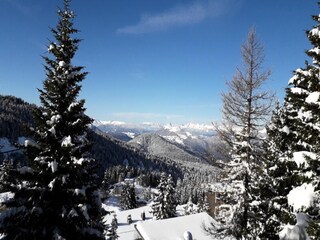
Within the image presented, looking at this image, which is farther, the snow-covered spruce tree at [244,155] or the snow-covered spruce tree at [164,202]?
the snow-covered spruce tree at [164,202]

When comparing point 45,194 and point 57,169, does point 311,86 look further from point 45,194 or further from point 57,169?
point 45,194

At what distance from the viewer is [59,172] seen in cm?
1318

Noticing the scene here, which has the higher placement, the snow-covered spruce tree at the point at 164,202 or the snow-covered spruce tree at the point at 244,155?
the snow-covered spruce tree at the point at 244,155

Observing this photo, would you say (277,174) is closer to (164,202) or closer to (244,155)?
(244,155)

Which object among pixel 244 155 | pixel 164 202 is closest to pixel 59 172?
pixel 244 155

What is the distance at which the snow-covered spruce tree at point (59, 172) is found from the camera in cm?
1258

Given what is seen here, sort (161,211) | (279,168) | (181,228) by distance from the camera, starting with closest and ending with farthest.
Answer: (279,168) < (181,228) < (161,211)

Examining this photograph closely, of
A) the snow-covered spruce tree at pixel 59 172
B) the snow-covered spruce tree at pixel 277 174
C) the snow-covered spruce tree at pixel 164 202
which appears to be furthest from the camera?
the snow-covered spruce tree at pixel 164 202

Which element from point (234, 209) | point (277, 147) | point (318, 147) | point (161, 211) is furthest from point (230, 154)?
point (161, 211)

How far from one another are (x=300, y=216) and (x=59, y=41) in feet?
43.4

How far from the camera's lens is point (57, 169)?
12773 millimetres

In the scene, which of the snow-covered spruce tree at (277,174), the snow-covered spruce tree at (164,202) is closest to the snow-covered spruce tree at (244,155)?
the snow-covered spruce tree at (277,174)

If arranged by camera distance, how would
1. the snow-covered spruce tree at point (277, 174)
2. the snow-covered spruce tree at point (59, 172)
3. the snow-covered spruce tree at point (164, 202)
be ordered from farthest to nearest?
the snow-covered spruce tree at point (164, 202)
the snow-covered spruce tree at point (277, 174)
the snow-covered spruce tree at point (59, 172)

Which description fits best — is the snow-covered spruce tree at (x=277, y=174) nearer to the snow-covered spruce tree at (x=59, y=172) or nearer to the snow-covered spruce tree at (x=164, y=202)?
the snow-covered spruce tree at (x=59, y=172)
